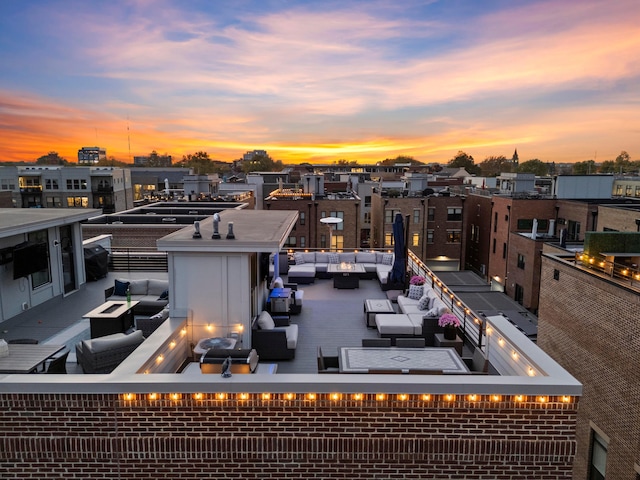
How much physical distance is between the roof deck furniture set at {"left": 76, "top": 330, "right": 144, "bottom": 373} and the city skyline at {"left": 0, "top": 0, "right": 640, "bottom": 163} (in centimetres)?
2100

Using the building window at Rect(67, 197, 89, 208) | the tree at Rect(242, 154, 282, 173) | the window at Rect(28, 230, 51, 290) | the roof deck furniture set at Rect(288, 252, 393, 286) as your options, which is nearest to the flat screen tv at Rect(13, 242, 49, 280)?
the window at Rect(28, 230, 51, 290)

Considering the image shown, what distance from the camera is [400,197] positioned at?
42062 mm

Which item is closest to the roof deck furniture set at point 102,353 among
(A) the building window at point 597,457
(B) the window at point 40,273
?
(B) the window at point 40,273

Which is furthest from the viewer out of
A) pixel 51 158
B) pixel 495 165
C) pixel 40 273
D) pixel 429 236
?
pixel 495 165

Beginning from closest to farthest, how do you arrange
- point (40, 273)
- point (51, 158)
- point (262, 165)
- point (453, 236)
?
point (40, 273) → point (453, 236) → point (51, 158) → point (262, 165)

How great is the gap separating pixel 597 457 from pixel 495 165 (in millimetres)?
148250

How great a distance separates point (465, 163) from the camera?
144125 millimetres

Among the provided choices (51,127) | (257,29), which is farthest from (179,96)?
(257,29)

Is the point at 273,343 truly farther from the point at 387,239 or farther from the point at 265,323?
the point at 387,239

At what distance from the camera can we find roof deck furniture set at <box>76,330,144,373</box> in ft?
23.5

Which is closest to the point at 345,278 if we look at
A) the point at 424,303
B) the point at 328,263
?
the point at 328,263

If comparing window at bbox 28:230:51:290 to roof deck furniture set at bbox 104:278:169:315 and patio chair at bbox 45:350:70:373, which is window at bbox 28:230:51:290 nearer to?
roof deck furniture set at bbox 104:278:169:315

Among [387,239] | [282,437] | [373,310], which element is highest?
[373,310]

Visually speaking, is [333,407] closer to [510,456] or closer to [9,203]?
[510,456]
